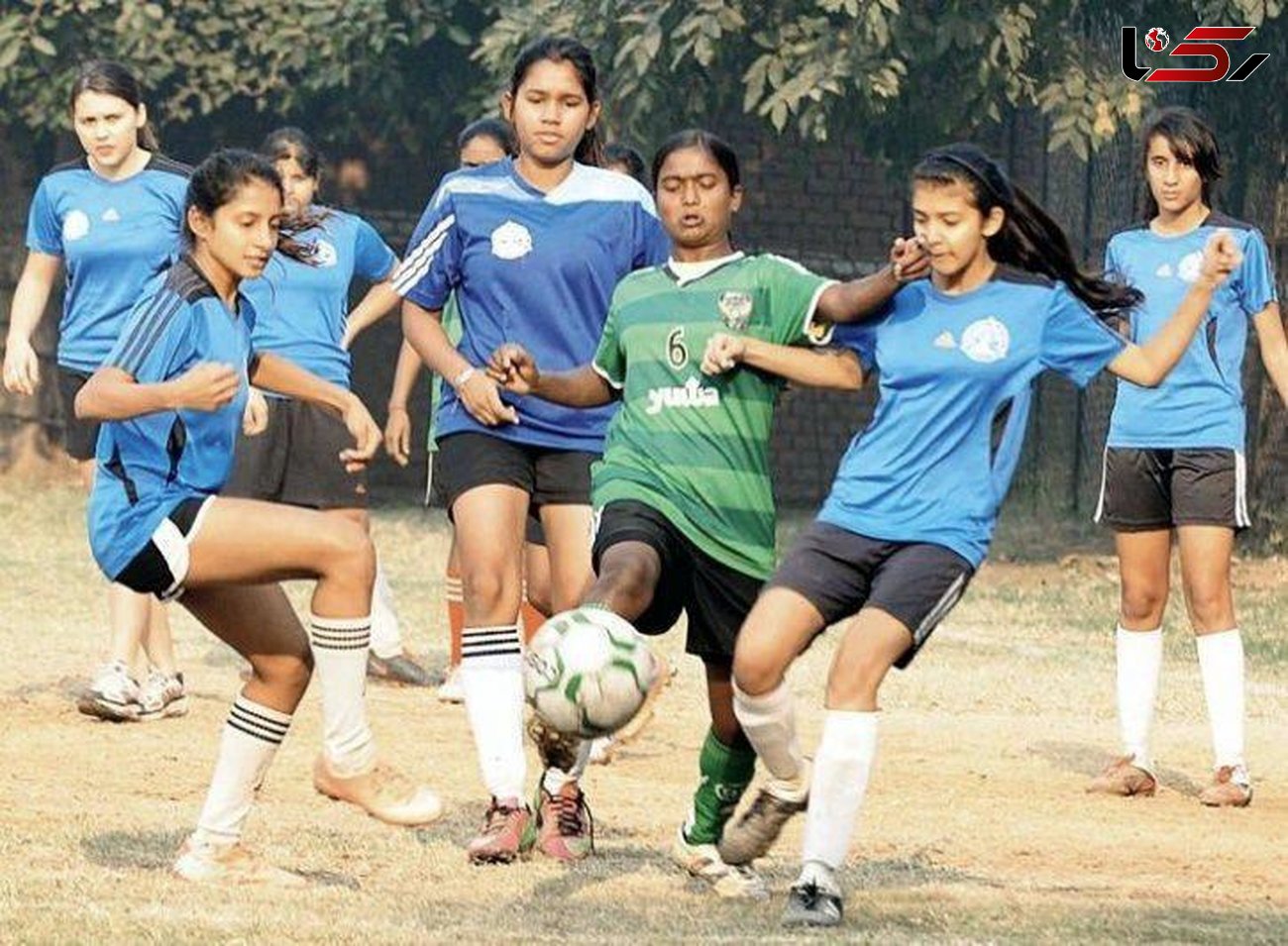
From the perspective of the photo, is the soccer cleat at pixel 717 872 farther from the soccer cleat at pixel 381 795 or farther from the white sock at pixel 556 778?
the soccer cleat at pixel 381 795

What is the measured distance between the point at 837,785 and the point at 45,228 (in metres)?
5.35

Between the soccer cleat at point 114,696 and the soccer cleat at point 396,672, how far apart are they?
1731mm

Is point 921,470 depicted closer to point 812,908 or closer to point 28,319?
point 812,908

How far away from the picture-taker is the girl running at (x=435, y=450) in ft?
37.5

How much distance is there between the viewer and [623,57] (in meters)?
19.8

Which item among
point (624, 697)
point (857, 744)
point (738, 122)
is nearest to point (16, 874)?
point (624, 697)

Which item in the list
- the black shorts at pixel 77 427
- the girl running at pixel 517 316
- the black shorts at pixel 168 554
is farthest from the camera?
the black shorts at pixel 77 427

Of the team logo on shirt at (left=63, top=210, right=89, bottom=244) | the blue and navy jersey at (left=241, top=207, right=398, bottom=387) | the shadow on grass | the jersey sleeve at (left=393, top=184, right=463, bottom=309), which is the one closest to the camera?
the jersey sleeve at (left=393, top=184, right=463, bottom=309)

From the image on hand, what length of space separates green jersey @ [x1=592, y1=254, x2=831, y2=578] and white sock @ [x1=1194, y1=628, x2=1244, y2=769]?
2.99 meters

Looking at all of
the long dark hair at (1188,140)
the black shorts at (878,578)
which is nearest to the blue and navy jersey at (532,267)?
the black shorts at (878,578)

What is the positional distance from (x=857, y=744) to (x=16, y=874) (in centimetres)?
230

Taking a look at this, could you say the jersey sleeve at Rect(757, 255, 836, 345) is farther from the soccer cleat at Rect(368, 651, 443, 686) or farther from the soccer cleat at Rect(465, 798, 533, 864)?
the soccer cleat at Rect(368, 651, 443, 686)

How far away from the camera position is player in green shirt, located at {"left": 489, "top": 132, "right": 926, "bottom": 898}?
8211 mm

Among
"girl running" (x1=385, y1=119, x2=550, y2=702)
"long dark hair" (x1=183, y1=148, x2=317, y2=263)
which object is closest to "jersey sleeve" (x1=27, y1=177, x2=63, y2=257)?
"girl running" (x1=385, y1=119, x2=550, y2=702)
